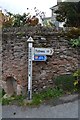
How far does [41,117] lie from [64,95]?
1801 mm

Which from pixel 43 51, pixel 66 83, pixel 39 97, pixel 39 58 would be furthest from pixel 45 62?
pixel 39 97

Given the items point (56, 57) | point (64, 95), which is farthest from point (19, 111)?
point (56, 57)

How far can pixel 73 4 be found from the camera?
1418 centimetres

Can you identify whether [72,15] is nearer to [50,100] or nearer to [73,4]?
[73,4]

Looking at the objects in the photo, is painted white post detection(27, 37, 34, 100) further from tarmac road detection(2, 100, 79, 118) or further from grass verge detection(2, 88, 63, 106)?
tarmac road detection(2, 100, 79, 118)

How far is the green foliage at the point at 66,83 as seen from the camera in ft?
35.3

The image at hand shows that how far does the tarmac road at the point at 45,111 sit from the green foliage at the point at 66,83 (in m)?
1.05

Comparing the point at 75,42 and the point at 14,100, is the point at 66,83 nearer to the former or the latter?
the point at 75,42

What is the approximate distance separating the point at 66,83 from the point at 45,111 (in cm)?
179

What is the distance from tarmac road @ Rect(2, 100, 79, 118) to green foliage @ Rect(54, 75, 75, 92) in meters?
1.05

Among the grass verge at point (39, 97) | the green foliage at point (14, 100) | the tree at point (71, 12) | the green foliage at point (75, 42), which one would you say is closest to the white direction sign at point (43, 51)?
the green foliage at point (75, 42)

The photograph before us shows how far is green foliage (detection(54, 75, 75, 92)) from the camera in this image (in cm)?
1077

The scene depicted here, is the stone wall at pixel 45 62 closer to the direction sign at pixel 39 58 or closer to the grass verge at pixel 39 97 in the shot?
the direction sign at pixel 39 58

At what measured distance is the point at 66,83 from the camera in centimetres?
1077
